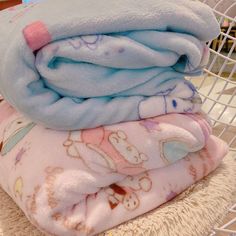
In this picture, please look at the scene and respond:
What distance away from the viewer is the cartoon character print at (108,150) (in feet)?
1.06

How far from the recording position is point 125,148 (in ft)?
1.08

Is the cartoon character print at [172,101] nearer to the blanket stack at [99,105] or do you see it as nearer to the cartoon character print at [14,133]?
the blanket stack at [99,105]

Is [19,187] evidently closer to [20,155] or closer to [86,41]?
[20,155]

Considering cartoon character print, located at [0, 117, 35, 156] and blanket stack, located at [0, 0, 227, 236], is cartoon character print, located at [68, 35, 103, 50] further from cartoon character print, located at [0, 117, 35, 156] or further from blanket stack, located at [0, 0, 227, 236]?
cartoon character print, located at [0, 117, 35, 156]

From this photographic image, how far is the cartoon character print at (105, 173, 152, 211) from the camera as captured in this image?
33 centimetres

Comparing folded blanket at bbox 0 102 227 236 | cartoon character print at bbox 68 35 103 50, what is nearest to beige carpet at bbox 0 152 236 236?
folded blanket at bbox 0 102 227 236

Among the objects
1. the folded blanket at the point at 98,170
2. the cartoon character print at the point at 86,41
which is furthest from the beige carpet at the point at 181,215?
the cartoon character print at the point at 86,41

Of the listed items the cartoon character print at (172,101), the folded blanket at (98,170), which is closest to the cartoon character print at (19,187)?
the folded blanket at (98,170)

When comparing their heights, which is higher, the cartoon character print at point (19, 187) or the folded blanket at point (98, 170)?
the folded blanket at point (98, 170)

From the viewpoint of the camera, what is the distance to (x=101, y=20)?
0.31 metres

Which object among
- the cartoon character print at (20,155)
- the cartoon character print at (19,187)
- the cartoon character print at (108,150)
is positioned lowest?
the cartoon character print at (19,187)

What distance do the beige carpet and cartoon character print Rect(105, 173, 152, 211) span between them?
0.06 ft

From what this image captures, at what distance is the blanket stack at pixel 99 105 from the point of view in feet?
1.00

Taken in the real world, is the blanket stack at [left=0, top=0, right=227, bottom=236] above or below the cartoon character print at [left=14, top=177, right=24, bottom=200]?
above
